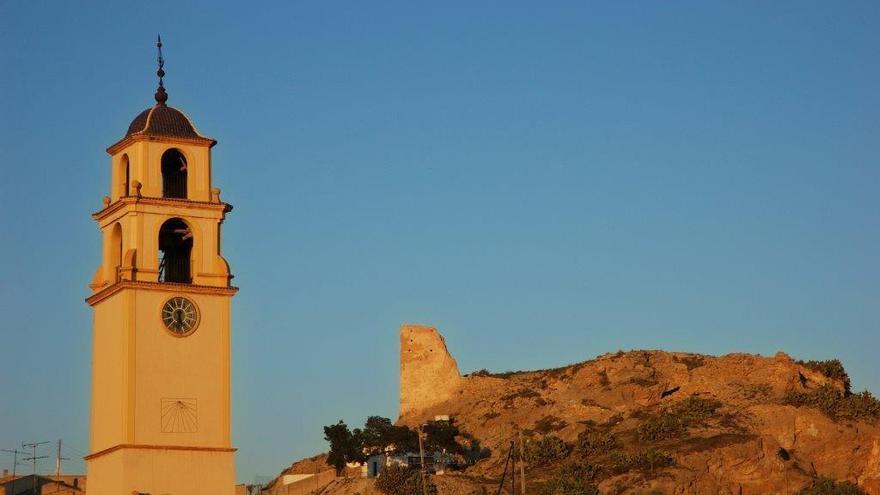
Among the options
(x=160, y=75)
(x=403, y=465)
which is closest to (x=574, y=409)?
(x=403, y=465)

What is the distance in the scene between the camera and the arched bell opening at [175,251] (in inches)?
2112

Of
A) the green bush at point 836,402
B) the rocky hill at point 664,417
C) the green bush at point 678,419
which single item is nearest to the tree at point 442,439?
the rocky hill at point 664,417

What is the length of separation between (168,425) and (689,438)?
51752mm

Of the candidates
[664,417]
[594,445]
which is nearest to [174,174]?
[594,445]

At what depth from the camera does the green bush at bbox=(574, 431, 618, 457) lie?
10012 cm

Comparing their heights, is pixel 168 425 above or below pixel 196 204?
below

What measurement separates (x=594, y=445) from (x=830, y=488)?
12590mm

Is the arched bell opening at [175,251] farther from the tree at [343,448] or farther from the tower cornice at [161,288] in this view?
the tree at [343,448]

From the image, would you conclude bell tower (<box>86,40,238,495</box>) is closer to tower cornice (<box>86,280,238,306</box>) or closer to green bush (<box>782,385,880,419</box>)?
tower cornice (<box>86,280,238,306</box>)

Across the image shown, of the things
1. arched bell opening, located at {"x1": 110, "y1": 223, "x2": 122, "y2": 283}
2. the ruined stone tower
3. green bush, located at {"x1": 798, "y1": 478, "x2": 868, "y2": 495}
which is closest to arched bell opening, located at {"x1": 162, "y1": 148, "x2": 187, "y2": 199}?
arched bell opening, located at {"x1": 110, "y1": 223, "x2": 122, "y2": 283}

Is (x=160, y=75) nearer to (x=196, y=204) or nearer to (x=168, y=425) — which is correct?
(x=196, y=204)

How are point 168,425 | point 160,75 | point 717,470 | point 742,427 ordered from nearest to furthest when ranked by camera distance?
point 168,425 < point 160,75 < point 717,470 < point 742,427

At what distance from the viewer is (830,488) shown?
3679 inches

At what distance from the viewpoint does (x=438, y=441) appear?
10556 centimetres
